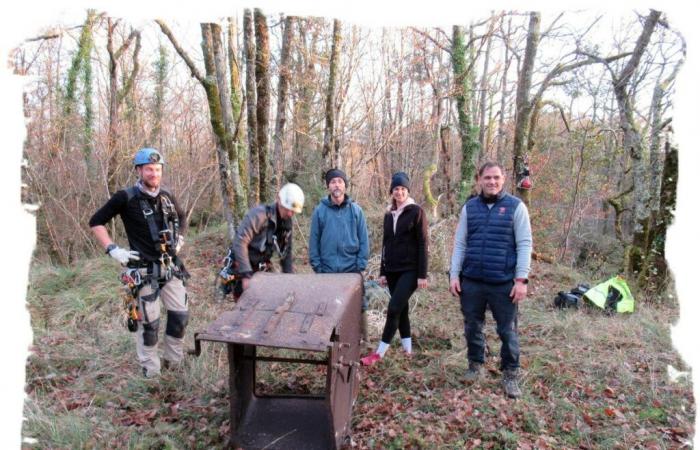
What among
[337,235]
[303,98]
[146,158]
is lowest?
[337,235]

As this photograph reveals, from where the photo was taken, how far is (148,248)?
3.97m

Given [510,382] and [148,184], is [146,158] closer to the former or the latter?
[148,184]

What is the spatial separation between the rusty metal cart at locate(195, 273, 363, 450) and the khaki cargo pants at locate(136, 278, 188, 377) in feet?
3.46

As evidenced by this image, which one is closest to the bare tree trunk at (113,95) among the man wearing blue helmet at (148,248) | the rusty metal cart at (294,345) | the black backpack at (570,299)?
the man wearing blue helmet at (148,248)

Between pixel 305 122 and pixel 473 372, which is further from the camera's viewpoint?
pixel 305 122

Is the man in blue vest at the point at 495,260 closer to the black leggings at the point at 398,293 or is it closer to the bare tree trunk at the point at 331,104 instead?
the black leggings at the point at 398,293

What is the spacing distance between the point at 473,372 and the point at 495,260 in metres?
1.19

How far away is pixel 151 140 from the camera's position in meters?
11.0

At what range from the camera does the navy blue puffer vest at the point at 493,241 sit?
363 cm

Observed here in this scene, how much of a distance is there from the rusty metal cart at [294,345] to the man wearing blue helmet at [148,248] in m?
1.09

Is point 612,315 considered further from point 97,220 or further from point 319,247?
point 97,220

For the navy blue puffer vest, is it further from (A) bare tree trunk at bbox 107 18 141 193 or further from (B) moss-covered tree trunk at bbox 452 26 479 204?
(A) bare tree trunk at bbox 107 18 141 193

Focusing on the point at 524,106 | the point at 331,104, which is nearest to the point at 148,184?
the point at 331,104

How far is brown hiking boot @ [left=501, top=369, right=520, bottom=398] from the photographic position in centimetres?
377
